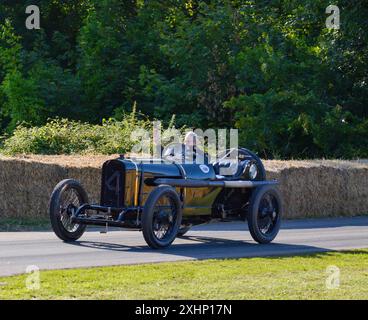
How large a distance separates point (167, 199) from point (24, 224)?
503 centimetres

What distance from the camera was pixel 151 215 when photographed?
46.9 ft

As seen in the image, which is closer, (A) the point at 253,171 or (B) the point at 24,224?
(A) the point at 253,171

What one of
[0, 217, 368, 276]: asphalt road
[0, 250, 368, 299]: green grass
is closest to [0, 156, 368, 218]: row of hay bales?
[0, 217, 368, 276]: asphalt road

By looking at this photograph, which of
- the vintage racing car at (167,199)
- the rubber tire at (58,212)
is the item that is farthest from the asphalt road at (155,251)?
the vintage racing car at (167,199)

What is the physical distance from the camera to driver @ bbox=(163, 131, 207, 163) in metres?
15.9

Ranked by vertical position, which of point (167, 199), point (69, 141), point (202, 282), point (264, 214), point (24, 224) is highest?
point (69, 141)

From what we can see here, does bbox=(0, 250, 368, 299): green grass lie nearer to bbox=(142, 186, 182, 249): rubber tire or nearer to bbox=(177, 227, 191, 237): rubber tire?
bbox=(142, 186, 182, 249): rubber tire

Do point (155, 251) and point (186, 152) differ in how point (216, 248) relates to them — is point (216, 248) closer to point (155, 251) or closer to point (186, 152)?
point (155, 251)

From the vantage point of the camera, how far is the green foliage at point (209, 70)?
30016 mm

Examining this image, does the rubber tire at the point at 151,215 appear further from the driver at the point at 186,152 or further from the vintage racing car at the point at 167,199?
the driver at the point at 186,152

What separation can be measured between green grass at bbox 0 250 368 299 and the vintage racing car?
64.6 inches

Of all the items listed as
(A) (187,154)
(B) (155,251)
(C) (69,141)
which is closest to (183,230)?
(A) (187,154)

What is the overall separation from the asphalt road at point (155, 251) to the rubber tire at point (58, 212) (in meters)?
0.15
